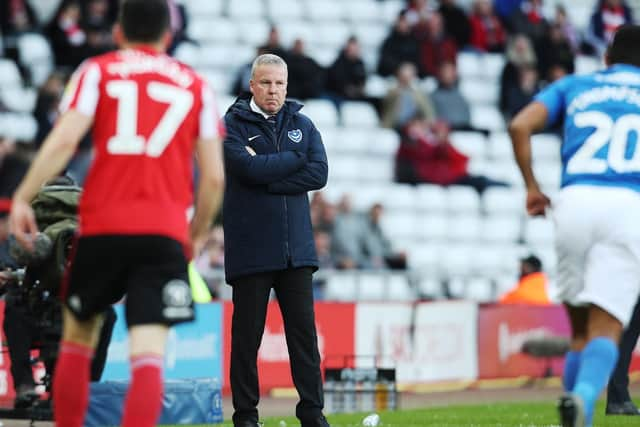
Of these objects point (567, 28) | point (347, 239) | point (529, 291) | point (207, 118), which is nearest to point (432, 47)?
point (567, 28)

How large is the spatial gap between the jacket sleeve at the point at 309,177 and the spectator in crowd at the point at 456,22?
15986 mm

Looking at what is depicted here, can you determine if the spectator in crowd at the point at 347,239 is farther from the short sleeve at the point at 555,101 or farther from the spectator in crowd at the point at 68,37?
the short sleeve at the point at 555,101

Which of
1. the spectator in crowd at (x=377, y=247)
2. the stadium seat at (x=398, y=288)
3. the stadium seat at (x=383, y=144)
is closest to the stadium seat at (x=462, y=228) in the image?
the stadium seat at (x=383, y=144)

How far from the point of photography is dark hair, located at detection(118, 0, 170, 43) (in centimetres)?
670

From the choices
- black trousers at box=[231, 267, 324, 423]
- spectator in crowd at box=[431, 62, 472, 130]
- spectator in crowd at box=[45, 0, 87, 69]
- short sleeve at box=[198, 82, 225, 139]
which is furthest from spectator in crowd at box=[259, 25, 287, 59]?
short sleeve at box=[198, 82, 225, 139]

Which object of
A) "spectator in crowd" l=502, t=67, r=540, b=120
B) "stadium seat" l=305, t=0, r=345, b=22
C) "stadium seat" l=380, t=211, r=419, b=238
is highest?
"stadium seat" l=305, t=0, r=345, b=22

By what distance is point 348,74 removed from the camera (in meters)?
22.5

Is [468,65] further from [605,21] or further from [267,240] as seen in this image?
[267,240]

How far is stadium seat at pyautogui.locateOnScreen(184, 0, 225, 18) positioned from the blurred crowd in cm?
61

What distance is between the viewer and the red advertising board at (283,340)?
611 inches

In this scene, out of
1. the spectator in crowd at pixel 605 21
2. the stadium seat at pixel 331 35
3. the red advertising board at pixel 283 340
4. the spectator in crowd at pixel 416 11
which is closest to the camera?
the red advertising board at pixel 283 340

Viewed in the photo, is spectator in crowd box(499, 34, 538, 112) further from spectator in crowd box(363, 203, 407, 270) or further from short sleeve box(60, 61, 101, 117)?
short sleeve box(60, 61, 101, 117)

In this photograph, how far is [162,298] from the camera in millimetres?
6617

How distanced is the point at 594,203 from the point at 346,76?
49.7 ft
